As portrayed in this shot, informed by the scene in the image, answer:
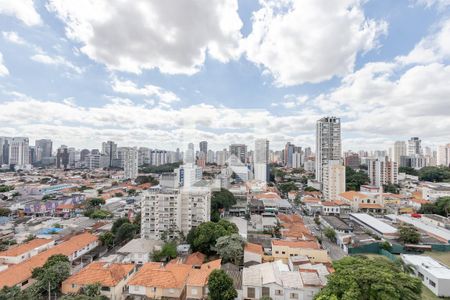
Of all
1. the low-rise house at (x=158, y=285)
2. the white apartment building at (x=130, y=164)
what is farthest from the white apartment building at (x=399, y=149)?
the low-rise house at (x=158, y=285)

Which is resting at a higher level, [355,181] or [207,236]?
[355,181]

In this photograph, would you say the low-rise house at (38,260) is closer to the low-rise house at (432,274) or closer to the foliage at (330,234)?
the foliage at (330,234)

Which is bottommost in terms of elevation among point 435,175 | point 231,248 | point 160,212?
point 231,248

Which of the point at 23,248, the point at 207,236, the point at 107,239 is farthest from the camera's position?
the point at 107,239

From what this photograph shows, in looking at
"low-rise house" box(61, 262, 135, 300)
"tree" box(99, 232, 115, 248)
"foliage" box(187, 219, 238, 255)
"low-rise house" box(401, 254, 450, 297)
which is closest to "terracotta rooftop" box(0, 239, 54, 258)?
"tree" box(99, 232, 115, 248)

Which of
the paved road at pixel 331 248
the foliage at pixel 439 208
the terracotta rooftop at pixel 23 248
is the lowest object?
the paved road at pixel 331 248

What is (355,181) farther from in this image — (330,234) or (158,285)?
(158,285)

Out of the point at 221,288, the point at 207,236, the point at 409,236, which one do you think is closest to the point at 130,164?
the point at 207,236
